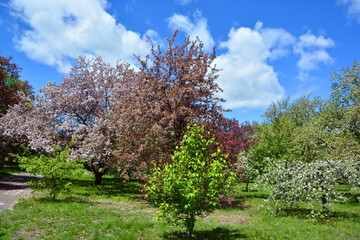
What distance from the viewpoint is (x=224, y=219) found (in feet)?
40.4

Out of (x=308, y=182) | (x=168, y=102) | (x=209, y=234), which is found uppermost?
(x=168, y=102)

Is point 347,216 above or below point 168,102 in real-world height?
below

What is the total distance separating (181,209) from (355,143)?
1596cm

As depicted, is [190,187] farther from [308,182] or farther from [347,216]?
[347,216]

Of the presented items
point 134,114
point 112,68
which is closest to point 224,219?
point 134,114

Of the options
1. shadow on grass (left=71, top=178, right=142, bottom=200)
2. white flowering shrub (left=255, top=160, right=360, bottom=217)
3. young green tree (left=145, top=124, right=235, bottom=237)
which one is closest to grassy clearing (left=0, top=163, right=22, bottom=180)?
shadow on grass (left=71, top=178, right=142, bottom=200)

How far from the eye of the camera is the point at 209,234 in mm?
9086

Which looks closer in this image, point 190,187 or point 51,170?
point 190,187

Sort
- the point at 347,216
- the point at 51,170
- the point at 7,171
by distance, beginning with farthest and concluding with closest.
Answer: the point at 7,171 → the point at 347,216 → the point at 51,170

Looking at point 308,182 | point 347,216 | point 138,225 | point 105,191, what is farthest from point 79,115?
point 347,216

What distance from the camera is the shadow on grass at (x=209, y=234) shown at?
28.4ft

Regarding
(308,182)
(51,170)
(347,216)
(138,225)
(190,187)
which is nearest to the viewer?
(190,187)

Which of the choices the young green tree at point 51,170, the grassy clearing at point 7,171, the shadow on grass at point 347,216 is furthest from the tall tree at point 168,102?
the grassy clearing at point 7,171

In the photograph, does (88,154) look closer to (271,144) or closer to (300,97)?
(271,144)
